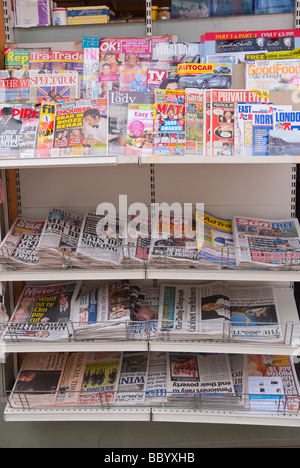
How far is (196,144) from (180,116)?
0.13 metres

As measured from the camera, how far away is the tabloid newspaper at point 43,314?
77.2 inches

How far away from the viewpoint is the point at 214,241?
198 cm

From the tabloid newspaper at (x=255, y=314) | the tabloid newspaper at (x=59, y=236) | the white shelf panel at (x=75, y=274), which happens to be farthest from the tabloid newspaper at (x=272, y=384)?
the tabloid newspaper at (x=59, y=236)

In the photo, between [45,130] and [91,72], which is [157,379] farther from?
[91,72]

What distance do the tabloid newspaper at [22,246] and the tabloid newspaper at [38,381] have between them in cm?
53

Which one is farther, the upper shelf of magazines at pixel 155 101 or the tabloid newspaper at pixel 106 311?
the tabloid newspaper at pixel 106 311

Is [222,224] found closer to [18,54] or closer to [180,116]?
[180,116]

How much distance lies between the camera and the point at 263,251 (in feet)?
6.24

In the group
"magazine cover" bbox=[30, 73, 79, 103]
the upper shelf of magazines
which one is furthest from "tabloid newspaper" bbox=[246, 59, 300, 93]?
"magazine cover" bbox=[30, 73, 79, 103]

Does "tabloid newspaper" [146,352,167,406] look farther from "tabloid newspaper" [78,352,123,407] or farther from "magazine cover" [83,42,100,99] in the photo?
"magazine cover" [83,42,100,99]

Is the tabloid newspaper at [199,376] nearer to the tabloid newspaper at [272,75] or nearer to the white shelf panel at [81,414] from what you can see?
the white shelf panel at [81,414]

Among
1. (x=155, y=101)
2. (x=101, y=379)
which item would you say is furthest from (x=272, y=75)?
(x=101, y=379)

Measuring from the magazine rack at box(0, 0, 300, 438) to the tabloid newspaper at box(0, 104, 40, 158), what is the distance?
156 mm
